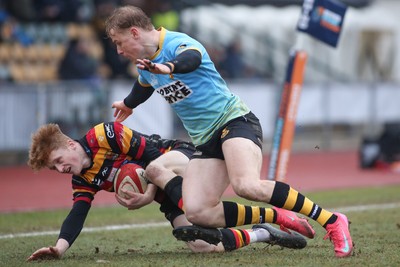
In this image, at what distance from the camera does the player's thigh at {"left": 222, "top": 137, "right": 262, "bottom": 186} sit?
6.70m

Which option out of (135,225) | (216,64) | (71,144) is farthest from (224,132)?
(216,64)

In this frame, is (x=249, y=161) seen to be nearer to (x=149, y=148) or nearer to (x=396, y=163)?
(x=149, y=148)

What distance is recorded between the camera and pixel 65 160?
23.2ft

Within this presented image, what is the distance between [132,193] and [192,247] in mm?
716

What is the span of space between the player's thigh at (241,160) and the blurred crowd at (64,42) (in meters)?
11.1

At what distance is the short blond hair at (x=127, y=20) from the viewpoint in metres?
6.88

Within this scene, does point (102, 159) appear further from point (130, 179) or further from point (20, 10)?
point (20, 10)

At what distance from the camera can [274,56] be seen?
2286 centimetres

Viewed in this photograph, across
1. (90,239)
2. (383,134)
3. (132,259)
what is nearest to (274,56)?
(383,134)

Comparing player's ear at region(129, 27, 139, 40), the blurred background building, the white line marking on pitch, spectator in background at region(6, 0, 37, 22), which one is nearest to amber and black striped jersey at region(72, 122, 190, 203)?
player's ear at region(129, 27, 139, 40)

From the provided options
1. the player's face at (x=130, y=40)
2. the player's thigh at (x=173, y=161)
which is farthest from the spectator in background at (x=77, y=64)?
the player's face at (x=130, y=40)

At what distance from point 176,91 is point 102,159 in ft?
2.72

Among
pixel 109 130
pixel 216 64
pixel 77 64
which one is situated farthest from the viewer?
pixel 216 64

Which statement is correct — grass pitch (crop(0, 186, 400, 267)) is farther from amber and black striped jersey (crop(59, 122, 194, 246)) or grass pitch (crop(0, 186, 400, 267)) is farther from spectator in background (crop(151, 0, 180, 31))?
spectator in background (crop(151, 0, 180, 31))
